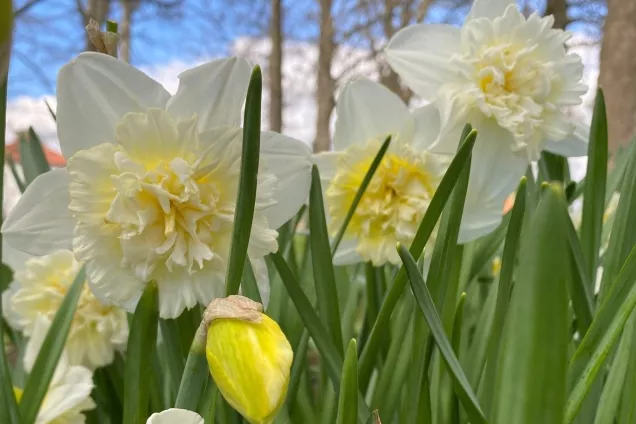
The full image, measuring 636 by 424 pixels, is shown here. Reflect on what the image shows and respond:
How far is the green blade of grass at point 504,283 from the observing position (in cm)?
38

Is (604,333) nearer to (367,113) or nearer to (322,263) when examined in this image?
(322,263)

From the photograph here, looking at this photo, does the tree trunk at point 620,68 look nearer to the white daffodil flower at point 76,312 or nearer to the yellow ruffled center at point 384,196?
the yellow ruffled center at point 384,196

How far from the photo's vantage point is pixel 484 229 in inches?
18.6

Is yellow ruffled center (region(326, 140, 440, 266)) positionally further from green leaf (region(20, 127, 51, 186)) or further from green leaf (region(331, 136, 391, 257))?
green leaf (region(20, 127, 51, 186))

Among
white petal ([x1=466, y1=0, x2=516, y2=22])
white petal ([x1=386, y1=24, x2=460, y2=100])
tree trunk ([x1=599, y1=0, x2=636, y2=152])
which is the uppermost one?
tree trunk ([x1=599, y1=0, x2=636, y2=152])

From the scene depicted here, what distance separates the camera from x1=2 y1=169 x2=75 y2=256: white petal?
382mm

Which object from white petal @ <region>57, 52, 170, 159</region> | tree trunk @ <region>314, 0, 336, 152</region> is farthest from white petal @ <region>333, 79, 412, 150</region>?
tree trunk @ <region>314, 0, 336, 152</region>

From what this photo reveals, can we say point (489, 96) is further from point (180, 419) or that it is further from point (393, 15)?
point (393, 15)

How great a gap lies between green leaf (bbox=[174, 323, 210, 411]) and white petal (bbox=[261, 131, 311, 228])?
13cm

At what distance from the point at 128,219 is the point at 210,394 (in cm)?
11

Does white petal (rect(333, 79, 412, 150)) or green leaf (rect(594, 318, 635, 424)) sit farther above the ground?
white petal (rect(333, 79, 412, 150))

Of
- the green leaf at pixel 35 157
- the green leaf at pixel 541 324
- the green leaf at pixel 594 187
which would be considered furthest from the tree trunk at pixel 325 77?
the green leaf at pixel 541 324

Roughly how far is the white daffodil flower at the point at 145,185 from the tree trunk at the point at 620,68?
2.24 metres

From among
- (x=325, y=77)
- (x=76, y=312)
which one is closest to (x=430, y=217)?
(x=76, y=312)
